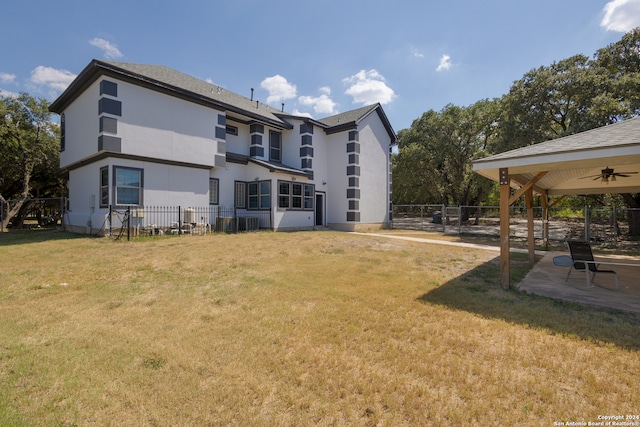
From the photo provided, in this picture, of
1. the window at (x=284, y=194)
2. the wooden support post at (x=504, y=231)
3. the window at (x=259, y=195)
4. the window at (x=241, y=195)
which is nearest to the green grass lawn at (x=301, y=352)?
the wooden support post at (x=504, y=231)

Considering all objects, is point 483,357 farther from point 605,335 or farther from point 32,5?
point 32,5

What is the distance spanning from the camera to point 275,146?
65.9ft

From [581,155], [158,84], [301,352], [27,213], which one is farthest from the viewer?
[27,213]

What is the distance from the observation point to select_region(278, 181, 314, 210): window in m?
17.4

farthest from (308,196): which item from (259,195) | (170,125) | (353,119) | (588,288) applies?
(588,288)

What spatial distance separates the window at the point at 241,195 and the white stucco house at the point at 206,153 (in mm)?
65

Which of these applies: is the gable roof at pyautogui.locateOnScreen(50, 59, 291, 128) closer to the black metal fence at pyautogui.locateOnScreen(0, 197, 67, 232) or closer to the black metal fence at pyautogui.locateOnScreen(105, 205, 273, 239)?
the black metal fence at pyautogui.locateOnScreen(105, 205, 273, 239)

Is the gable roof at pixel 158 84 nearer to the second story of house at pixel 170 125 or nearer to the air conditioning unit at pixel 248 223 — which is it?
the second story of house at pixel 170 125

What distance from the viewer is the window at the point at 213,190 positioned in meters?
16.5

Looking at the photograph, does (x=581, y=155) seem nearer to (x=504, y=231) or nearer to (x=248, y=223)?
(x=504, y=231)

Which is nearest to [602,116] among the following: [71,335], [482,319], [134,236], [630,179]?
[630,179]

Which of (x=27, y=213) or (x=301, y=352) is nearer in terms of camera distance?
(x=301, y=352)

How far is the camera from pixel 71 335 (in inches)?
144

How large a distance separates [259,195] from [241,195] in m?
1.43
